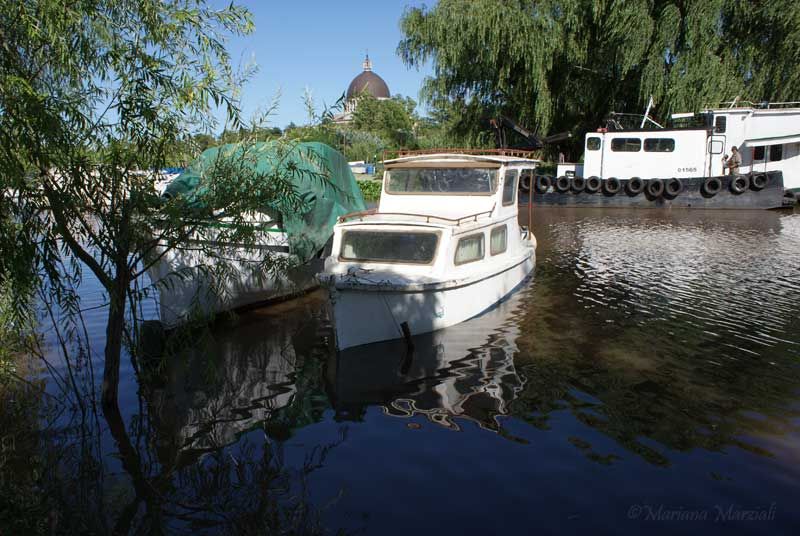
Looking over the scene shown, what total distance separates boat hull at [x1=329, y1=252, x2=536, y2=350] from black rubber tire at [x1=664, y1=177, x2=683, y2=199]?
19.1 metres

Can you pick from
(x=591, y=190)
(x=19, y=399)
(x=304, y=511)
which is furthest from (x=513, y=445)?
(x=591, y=190)

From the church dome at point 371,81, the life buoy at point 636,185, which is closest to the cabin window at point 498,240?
the life buoy at point 636,185

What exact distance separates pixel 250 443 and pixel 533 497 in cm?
290

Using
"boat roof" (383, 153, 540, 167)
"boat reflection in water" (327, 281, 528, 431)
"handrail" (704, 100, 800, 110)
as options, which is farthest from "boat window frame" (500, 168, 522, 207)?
"handrail" (704, 100, 800, 110)

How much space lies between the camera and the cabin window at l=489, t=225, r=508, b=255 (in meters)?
10.9

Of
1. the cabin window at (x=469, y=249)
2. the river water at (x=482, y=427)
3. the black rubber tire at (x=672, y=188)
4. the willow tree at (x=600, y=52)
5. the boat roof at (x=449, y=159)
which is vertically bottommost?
the river water at (x=482, y=427)

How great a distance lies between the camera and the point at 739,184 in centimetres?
2477

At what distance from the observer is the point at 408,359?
341 inches

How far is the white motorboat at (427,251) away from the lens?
345 inches

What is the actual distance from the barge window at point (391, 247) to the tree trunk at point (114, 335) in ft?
13.0

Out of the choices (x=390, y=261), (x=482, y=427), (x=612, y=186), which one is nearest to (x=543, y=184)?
(x=612, y=186)

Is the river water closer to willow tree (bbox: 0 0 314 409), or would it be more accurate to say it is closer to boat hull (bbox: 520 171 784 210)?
willow tree (bbox: 0 0 314 409)

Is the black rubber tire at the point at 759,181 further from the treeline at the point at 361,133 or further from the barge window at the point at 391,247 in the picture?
the barge window at the point at 391,247

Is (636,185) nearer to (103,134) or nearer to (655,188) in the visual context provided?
(655,188)
